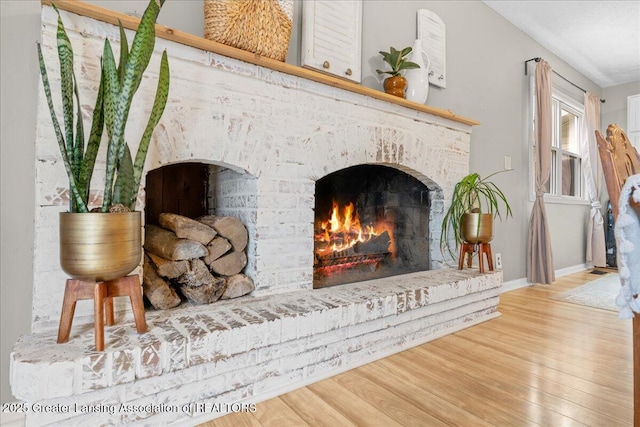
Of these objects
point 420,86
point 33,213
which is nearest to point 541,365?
point 420,86

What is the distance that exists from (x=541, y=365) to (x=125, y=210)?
1.84 m

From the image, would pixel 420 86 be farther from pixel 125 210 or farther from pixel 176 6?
pixel 125 210

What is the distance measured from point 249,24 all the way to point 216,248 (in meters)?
0.95

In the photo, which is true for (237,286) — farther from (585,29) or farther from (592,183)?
(592,183)

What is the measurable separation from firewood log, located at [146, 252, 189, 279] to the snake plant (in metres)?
0.34

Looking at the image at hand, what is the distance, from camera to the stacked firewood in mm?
1345

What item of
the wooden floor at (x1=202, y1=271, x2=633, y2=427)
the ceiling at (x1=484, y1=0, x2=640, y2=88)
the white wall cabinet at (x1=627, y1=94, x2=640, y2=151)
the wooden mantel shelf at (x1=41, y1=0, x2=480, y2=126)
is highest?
the ceiling at (x1=484, y1=0, x2=640, y2=88)

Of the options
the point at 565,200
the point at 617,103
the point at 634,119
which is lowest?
the point at 565,200

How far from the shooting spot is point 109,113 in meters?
1.00

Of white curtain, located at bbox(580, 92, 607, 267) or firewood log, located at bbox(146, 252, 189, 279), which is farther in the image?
white curtain, located at bbox(580, 92, 607, 267)

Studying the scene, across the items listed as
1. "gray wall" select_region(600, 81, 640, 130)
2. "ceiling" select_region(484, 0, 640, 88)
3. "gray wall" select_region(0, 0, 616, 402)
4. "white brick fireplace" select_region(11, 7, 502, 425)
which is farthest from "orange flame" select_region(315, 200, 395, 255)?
A: "gray wall" select_region(600, 81, 640, 130)

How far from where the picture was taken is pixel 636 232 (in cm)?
82

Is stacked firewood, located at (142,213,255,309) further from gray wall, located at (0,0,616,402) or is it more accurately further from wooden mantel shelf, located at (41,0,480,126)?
wooden mantel shelf, located at (41,0,480,126)

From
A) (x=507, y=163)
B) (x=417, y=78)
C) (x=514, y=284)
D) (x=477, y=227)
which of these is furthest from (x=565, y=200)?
(x=417, y=78)
